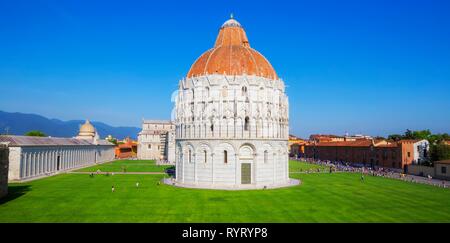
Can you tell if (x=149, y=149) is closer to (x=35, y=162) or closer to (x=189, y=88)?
(x=35, y=162)

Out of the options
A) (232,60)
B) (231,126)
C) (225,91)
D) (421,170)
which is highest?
(232,60)

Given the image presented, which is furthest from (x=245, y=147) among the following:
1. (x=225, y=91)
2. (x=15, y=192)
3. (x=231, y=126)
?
(x=15, y=192)

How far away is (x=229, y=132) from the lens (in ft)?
148

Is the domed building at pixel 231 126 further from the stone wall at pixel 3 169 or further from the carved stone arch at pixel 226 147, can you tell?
the stone wall at pixel 3 169

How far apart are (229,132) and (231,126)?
2.65 feet

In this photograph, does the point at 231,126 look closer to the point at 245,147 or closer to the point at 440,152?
the point at 245,147

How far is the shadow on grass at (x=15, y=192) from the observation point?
33938 millimetres

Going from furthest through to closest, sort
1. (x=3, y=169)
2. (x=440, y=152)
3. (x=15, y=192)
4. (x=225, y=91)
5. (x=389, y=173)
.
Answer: (x=389, y=173), (x=440, y=152), (x=225, y=91), (x=15, y=192), (x=3, y=169)

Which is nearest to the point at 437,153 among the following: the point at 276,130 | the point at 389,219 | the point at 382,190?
the point at 382,190

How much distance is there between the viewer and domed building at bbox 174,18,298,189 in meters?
44.8

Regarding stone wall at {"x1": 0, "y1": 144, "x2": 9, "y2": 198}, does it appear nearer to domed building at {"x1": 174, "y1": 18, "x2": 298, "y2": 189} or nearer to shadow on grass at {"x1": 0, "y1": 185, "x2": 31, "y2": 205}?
shadow on grass at {"x1": 0, "y1": 185, "x2": 31, "y2": 205}

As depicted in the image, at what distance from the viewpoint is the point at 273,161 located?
47000 mm

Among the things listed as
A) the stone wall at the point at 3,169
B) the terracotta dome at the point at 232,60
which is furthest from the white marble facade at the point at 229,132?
the stone wall at the point at 3,169
